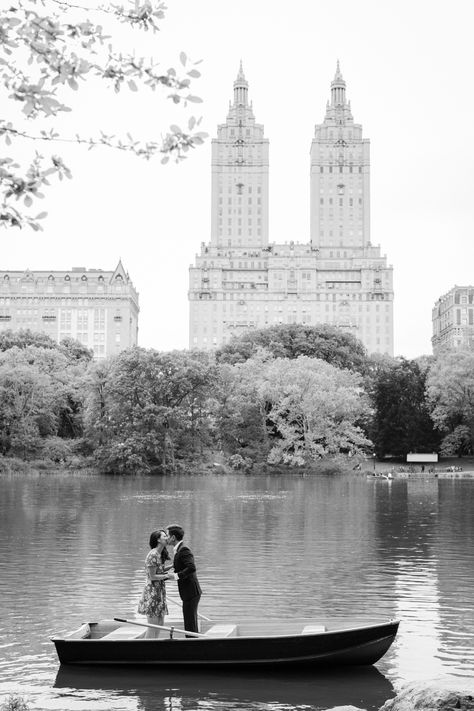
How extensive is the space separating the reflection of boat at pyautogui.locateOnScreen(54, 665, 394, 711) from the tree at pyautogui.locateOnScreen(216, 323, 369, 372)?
318 feet

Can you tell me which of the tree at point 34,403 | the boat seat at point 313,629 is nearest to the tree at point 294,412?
the tree at point 34,403

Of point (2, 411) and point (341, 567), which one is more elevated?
point (2, 411)

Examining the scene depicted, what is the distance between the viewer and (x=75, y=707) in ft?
39.9

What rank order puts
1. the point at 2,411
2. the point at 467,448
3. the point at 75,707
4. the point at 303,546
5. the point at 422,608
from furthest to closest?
the point at 467,448, the point at 2,411, the point at 303,546, the point at 422,608, the point at 75,707

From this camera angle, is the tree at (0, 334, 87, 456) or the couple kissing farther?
the tree at (0, 334, 87, 456)

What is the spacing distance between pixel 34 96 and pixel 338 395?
74.1 m

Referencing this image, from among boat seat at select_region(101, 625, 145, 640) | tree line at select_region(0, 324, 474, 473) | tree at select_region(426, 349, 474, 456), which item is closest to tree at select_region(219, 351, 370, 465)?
tree line at select_region(0, 324, 474, 473)

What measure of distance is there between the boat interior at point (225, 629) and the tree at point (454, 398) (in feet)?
240

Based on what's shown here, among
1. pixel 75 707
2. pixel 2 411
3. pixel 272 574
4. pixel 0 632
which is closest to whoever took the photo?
pixel 75 707

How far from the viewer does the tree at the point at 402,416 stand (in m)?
90.4

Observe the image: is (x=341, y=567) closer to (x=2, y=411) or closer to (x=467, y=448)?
(x=2, y=411)

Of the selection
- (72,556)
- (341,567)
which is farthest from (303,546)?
(72,556)

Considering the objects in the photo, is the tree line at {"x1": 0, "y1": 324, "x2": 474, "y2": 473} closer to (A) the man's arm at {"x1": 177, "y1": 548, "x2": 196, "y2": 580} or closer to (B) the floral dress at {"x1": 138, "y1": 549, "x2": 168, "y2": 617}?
(B) the floral dress at {"x1": 138, "y1": 549, "x2": 168, "y2": 617}

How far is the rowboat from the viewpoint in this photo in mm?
13094
